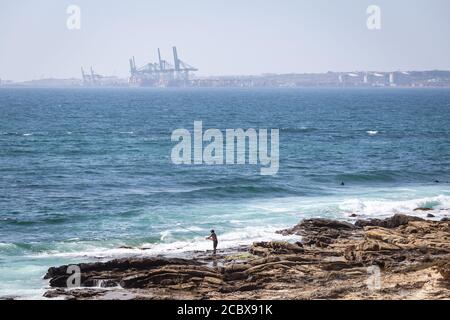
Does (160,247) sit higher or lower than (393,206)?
higher


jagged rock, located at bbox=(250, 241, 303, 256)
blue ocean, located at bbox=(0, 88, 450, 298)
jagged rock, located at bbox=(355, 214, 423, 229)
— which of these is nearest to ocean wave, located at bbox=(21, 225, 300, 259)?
blue ocean, located at bbox=(0, 88, 450, 298)

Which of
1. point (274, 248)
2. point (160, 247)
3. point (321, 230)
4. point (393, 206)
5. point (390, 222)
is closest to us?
point (274, 248)

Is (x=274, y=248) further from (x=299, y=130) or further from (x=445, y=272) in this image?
(x=299, y=130)

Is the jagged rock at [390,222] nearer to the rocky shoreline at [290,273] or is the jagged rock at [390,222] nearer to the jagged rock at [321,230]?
the jagged rock at [321,230]

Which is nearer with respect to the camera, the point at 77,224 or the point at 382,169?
the point at 77,224

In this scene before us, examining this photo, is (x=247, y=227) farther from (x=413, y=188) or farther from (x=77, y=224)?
(x=413, y=188)

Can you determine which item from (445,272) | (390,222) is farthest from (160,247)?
(445,272)
